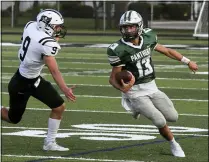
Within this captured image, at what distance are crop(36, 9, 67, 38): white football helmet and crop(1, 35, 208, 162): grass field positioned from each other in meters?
1.33

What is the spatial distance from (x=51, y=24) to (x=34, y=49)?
1.10 ft

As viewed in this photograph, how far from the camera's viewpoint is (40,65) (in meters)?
9.96

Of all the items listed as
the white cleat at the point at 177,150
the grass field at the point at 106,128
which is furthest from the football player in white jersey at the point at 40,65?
the white cleat at the point at 177,150

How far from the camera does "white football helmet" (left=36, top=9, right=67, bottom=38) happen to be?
9836 mm

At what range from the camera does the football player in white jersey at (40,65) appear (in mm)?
9734

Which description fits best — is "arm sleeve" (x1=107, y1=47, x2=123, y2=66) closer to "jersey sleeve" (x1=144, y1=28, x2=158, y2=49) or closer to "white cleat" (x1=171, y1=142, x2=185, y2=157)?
"jersey sleeve" (x1=144, y1=28, x2=158, y2=49)

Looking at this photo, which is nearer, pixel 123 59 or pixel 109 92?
pixel 123 59

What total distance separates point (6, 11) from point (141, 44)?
4014 centimetres

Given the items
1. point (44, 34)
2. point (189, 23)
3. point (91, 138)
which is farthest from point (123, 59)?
point (189, 23)

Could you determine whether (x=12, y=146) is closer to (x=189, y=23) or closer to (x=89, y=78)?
(x=89, y=78)

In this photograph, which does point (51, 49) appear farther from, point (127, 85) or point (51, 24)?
point (127, 85)

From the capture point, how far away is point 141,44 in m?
9.91

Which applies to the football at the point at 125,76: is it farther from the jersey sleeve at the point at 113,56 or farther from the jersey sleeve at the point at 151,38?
the jersey sleeve at the point at 151,38

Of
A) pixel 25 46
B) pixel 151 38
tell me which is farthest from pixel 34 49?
pixel 151 38
